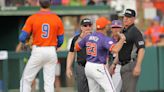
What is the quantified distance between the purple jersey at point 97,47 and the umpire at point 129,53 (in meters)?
0.50

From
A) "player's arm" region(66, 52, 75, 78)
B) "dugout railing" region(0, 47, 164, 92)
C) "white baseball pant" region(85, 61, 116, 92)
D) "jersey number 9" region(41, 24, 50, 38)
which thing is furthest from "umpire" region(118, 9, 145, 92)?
"dugout railing" region(0, 47, 164, 92)

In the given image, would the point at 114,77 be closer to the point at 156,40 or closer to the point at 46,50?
the point at 46,50

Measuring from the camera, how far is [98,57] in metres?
10.8

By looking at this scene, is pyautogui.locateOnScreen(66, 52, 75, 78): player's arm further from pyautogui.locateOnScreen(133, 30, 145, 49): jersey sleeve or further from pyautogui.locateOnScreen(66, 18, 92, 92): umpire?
pyautogui.locateOnScreen(133, 30, 145, 49): jersey sleeve

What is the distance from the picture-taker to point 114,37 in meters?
11.5

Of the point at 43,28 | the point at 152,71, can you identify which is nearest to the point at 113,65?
the point at 43,28

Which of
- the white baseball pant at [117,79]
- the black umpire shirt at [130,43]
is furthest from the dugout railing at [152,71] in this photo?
the black umpire shirt at [130,43]

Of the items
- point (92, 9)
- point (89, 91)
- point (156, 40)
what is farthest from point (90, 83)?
point (156, 40)

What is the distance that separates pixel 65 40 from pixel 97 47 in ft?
21.7

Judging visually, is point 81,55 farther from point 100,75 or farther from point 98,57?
point 100,75

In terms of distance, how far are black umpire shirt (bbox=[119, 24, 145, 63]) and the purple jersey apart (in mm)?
477

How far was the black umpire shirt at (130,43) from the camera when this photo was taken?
1107 cm

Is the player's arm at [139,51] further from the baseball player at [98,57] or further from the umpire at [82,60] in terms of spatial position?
the umpire at [82,60]

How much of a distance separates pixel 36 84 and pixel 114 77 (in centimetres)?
344
